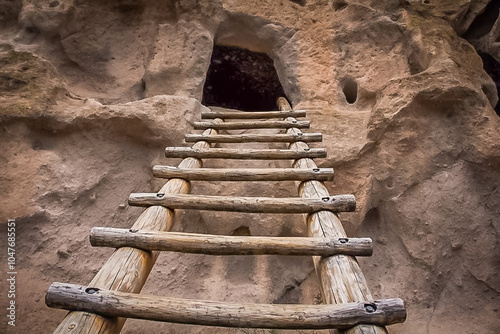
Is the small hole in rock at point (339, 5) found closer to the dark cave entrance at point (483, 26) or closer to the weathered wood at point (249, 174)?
the dark cave entrance at point (483, 26)

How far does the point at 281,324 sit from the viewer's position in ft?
2.68

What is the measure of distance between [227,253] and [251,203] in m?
0.30

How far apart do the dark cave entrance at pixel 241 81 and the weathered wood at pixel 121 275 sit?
4.79 meters

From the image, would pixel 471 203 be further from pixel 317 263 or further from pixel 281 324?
pixel 281 324

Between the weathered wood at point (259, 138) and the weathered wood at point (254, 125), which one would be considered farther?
the weathered wood at point (254, 125)

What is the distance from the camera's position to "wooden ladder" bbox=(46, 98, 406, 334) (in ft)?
2.69

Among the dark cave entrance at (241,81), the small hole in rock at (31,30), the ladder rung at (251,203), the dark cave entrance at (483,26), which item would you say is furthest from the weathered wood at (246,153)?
the dark cave entrance at (241,81)

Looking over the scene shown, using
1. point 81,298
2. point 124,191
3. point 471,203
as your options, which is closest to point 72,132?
point 124,191

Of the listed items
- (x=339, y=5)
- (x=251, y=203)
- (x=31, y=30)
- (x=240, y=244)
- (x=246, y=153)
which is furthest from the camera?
(x=339, y=5)

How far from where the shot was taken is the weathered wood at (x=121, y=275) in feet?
2.62

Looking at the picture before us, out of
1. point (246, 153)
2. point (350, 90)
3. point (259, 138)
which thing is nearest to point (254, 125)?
point (259, 138)

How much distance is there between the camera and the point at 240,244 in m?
1.06

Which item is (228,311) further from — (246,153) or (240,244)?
(246,153)

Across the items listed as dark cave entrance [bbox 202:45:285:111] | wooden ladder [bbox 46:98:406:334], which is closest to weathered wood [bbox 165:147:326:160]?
wooden ladder [bbox 46:98:406:334]
